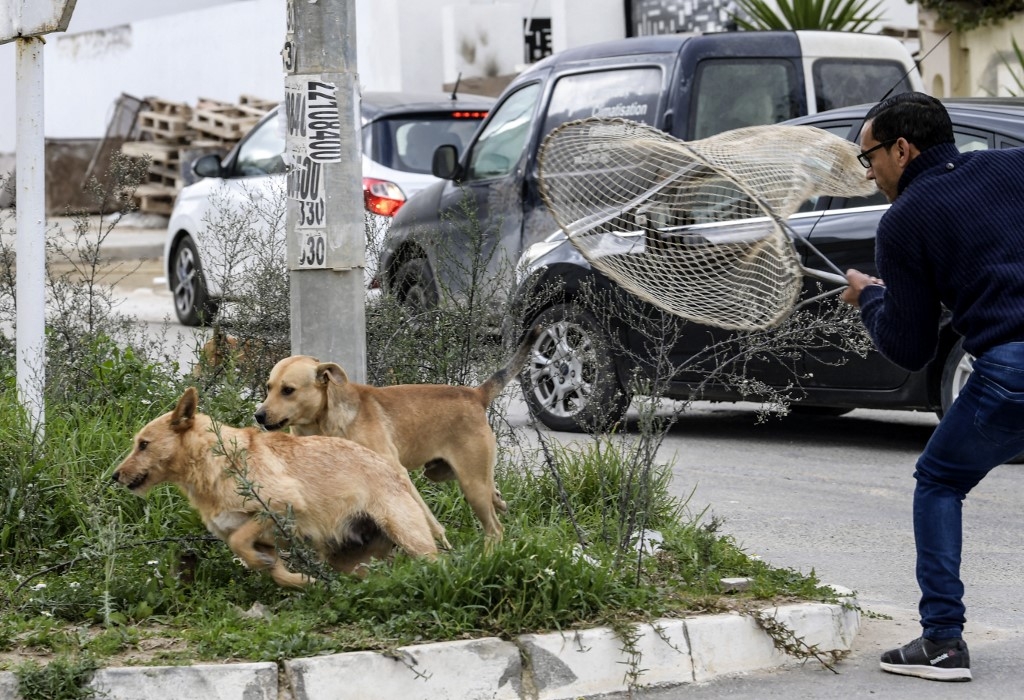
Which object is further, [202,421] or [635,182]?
[635,182]

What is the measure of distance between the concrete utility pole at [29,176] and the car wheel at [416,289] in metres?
1.76

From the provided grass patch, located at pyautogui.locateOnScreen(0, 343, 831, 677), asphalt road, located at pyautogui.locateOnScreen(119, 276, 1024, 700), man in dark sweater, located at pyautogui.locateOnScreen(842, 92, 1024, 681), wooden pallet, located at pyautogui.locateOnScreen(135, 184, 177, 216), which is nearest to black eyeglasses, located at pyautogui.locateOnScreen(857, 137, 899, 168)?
man in dark sweater, located at pyautogui.locateOnScreen(842, 92, 1024, 681)

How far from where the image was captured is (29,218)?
6273mm

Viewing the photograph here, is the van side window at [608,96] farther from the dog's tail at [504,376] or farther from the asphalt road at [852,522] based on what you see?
the dog's tail at [504,376]

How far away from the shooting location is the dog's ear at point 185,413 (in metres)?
4.74

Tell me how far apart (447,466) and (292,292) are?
37.3 inches

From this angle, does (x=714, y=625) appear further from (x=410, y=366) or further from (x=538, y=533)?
(x=410, y=366)

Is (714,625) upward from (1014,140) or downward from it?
downward

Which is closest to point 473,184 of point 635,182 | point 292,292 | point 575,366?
point 575,366

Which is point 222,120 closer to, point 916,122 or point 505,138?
point 505,138

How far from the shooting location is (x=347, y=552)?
492 centimetres

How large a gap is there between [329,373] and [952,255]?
2.27m

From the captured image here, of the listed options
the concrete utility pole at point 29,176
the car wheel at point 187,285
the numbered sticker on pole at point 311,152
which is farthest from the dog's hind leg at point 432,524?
the car wheel at point 187,285

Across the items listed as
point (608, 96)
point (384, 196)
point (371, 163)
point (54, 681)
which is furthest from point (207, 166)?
point (54, 681)
